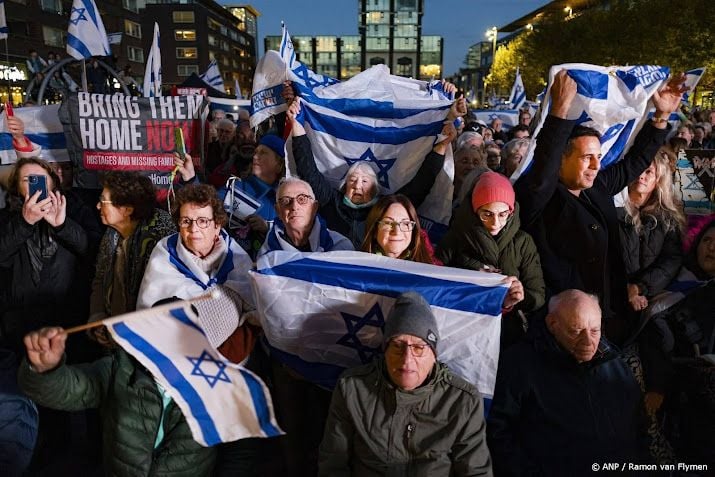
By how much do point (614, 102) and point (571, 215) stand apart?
103 centimetres

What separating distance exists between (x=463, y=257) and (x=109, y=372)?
1805 millimetres

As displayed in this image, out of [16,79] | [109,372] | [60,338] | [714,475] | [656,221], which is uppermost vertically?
[16,79]

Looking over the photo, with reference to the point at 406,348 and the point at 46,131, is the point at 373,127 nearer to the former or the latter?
the point at 406,348

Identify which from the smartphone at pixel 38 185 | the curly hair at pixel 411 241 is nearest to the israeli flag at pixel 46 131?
the smartphone at pixel 38 185

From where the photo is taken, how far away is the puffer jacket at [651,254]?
2.92 meters

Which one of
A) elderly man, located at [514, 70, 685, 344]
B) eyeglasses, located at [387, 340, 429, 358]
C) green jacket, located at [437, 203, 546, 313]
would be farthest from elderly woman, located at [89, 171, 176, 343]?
elderly man, located at [514, 70, 685, 344]

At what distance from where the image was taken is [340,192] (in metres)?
3.67

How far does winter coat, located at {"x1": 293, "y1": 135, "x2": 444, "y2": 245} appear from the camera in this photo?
3.43 metres

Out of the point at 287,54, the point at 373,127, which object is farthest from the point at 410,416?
the point at 287,54

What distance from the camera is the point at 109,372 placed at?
90.4 inches

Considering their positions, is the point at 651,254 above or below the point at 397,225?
below

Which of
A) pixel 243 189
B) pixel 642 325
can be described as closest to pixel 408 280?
pixel 642 325

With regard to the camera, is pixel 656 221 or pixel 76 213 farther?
pixel 76 213

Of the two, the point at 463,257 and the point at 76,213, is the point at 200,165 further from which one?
the point at 463,257
